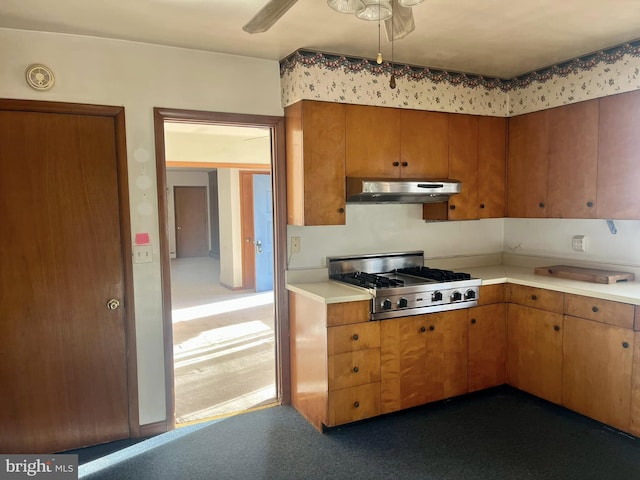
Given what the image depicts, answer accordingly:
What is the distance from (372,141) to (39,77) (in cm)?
202

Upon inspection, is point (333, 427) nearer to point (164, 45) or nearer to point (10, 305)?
point (10, 305)

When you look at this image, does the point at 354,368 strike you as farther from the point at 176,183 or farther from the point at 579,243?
the point at 176,183

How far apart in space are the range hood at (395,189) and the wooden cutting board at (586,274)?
0.92 m

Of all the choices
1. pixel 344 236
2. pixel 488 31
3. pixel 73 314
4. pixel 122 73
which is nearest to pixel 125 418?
pixel 73 314

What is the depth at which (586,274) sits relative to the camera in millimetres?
3068

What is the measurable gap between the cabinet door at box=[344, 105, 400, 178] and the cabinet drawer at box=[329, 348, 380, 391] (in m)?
1.19

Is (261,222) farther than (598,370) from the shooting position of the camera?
Yes

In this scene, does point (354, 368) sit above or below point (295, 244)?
below

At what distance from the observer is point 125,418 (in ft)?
9.16

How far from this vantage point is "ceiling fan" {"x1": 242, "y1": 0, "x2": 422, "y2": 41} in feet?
5.46

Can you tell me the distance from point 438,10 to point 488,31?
0.49 m

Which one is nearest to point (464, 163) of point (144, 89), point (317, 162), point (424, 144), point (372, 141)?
point (424, 144)

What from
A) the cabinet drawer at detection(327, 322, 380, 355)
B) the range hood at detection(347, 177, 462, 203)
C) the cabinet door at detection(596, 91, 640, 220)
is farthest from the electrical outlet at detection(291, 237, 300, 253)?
the cabinet door at detection(596, 91, 640, 220)

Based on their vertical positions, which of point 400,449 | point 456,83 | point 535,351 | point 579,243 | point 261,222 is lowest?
point 400,449
